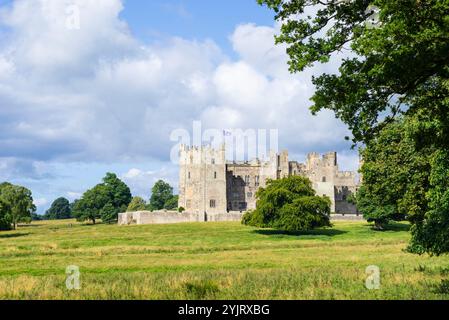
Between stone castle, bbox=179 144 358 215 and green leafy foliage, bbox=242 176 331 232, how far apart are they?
136 feet

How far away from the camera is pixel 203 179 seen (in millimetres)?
118000

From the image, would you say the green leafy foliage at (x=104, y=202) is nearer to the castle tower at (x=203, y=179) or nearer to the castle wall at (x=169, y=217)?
the castle wall at (x=169, y=217)

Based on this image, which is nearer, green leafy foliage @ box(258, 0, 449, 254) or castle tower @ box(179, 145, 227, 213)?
green leafy foliage @ box(258, 0, 449, 254)

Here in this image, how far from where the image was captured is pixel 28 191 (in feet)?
372

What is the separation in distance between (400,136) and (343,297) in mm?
20459

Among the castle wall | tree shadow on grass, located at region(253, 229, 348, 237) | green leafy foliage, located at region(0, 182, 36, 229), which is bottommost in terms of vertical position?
tree shadow on grass, located at region(253, 229, 348, 237)

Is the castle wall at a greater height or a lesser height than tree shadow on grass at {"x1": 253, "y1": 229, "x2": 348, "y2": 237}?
greater

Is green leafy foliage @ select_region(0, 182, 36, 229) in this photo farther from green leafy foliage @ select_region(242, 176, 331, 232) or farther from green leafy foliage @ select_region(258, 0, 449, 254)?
green leafy foliage @ select_region(258, 0, 449, 254)

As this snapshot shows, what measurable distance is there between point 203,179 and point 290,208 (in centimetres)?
4966

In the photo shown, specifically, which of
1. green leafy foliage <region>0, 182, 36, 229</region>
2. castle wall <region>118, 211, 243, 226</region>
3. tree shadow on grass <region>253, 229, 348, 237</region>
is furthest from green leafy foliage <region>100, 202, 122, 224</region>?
tree shadow on grass <region>253, 229, 348, 237</region>

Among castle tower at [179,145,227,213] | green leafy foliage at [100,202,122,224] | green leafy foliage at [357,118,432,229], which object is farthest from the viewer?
green leafy foliage at [100,202,122,224]

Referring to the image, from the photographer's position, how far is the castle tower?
117m
